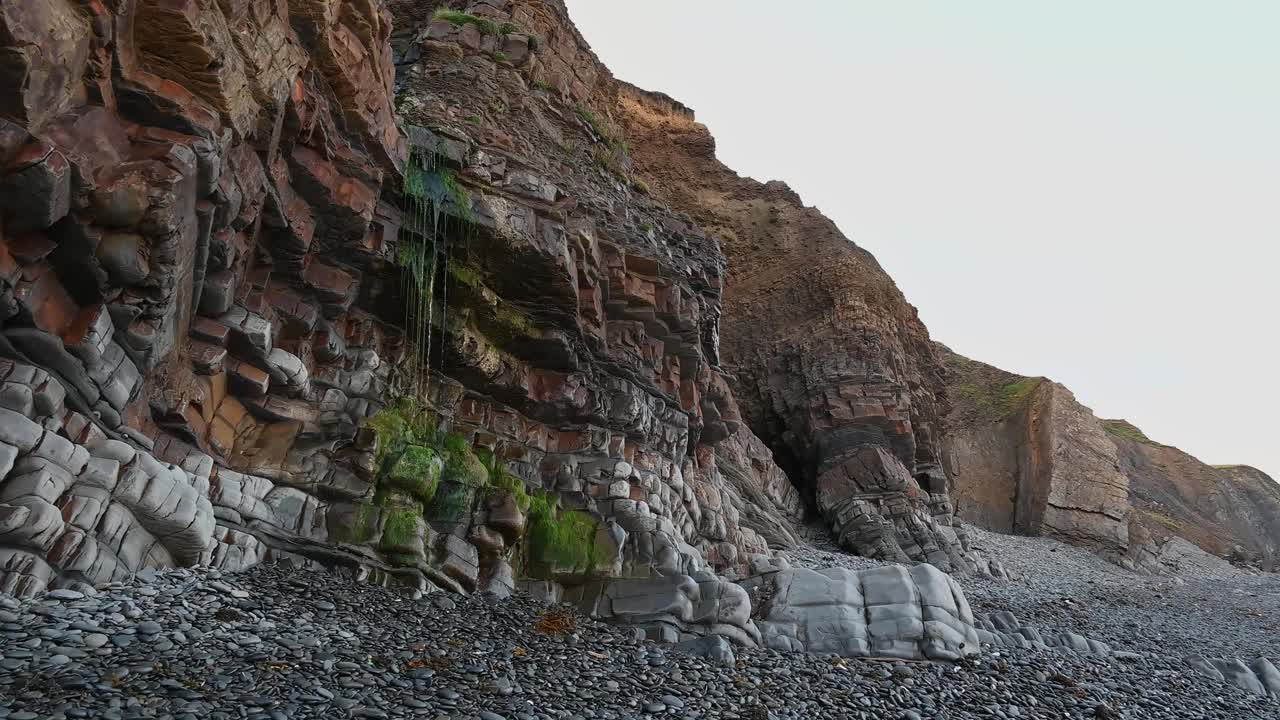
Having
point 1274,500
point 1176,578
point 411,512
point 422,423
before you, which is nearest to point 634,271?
point 422,423

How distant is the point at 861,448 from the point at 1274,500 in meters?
46.0

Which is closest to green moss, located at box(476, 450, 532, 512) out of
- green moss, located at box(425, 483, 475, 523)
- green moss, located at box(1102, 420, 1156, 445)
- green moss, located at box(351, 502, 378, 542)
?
green moss, located at box(425, 483, 475, 523)

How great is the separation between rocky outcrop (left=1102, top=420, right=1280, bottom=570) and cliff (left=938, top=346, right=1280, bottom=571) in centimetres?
10

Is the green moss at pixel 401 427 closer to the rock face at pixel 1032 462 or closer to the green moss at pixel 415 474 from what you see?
the green moss at pixel 415 474

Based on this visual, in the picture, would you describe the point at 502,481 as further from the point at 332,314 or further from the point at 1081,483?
the point at 1081,483

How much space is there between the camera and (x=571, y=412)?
15.5 metres

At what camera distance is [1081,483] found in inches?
1633

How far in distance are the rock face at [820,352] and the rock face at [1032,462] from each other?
34.4 ft

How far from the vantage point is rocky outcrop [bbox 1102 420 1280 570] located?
49094mm

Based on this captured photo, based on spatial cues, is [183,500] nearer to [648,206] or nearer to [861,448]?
[648,206]

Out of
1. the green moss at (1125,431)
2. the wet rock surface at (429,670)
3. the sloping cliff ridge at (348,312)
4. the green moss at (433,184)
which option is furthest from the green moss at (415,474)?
the green moss at (1125,431)

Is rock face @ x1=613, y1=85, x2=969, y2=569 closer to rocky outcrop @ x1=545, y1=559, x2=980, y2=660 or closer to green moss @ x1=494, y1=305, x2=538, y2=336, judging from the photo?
rocky outcrop @ x1=545, y1=559, x2=980, y2=660

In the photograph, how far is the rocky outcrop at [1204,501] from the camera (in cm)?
4909

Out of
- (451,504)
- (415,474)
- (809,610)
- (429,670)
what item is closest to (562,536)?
(451,504)
